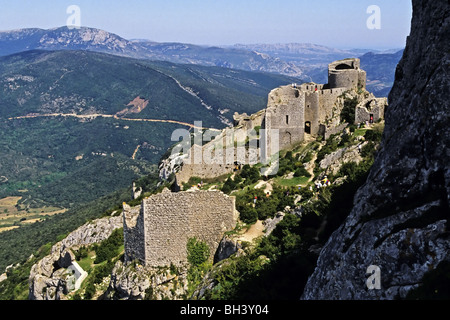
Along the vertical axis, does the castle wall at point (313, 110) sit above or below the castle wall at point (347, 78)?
below

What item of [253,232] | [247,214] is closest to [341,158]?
[247,214]

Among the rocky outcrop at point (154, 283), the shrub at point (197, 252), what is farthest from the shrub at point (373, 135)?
the rocky outcrop at point (154, 283)

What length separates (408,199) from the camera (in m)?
10.9

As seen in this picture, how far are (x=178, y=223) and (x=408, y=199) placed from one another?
1076 cm

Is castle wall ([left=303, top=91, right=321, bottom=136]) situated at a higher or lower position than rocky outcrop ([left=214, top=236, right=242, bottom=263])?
higher

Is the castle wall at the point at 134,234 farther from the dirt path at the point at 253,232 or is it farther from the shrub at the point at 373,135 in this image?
the shrub at the point at 373,135

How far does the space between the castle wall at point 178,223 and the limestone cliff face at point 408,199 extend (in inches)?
307

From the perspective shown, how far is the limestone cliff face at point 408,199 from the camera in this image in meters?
9.83

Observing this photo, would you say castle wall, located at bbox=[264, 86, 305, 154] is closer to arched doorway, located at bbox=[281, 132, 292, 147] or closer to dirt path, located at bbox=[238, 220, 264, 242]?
arched doorway, located at bbox=[281, 132, 292, 147]

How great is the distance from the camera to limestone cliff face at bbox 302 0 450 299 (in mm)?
9828

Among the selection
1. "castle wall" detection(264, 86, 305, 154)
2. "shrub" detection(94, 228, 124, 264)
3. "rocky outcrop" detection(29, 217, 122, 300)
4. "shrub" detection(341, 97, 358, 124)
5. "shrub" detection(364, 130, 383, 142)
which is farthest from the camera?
"castle wall" detection(264, 86, 305, 154)

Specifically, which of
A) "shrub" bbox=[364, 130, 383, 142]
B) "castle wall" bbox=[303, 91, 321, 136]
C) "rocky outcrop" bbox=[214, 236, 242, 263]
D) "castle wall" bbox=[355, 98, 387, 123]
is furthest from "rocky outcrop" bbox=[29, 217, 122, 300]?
"castle wall" bbox=[355, 98, 387, 123]

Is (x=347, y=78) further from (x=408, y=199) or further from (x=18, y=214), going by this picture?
(x=18, y=214)

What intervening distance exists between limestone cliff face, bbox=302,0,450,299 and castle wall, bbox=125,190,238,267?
25.6 feet
